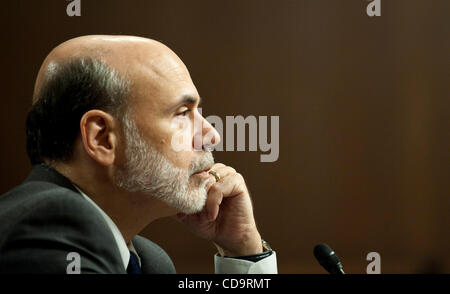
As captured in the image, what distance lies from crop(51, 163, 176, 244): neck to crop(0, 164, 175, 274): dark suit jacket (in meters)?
0.21

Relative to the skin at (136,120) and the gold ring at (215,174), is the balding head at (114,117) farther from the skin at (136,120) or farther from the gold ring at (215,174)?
the gold ring at (215,174)

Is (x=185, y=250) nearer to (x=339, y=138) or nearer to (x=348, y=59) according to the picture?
(x=339, y=138)

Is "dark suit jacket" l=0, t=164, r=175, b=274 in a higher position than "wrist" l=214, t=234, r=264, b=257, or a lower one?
higher

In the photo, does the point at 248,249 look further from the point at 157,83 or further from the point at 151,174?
the point at 157,83

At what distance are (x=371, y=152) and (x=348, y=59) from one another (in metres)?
0.54

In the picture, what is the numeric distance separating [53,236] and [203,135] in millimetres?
538

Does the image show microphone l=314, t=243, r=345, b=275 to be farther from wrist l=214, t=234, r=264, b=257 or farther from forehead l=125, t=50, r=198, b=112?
forehead l=125, t=50, r=198, b=112

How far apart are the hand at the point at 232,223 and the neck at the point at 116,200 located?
30 centimetres

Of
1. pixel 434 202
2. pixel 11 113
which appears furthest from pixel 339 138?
pixel 11 113

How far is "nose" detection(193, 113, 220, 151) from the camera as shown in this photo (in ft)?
4.59

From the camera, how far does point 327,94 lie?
299 centimetres

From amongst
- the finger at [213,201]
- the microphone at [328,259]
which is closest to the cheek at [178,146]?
the finger at [213,201]

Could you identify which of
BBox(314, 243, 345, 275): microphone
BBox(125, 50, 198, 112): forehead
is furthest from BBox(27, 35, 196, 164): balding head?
BBox(314, 243, 345, 275): microphone

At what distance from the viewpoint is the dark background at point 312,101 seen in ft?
8.92
